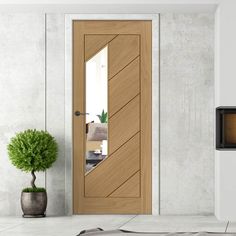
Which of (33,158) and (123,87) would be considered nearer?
(33,158)

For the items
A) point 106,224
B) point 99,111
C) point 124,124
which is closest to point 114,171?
point 124,124

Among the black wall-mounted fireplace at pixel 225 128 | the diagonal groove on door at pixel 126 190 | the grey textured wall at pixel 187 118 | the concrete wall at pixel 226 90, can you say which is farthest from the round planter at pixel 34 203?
the black wall-mounted fireplace at pixel 225 128

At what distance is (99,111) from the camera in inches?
344

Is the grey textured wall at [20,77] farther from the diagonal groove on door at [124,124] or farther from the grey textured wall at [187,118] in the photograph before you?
the grey textured wall at [187,118]

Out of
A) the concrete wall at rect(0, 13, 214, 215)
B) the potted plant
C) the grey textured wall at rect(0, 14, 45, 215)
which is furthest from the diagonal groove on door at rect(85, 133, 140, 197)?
the grey textured wall at rect(0, 14, 45, 215)

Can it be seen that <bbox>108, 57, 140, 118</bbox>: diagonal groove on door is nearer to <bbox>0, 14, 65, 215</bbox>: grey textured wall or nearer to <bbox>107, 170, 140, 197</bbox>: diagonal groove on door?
<bbox>0, 14, 65, 215</bbox>: grey textured wall

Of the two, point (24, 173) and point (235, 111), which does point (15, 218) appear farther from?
point (235, 111)

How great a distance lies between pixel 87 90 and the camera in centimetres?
877

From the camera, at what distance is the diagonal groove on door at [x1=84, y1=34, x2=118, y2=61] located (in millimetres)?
8773

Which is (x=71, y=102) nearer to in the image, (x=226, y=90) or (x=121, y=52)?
(x=121, y=52)

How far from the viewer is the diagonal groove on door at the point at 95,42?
28.8 ft

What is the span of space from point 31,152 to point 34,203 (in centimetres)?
56

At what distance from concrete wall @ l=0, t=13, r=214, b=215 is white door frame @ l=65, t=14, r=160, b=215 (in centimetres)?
5

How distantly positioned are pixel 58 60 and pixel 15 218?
6.04ft
